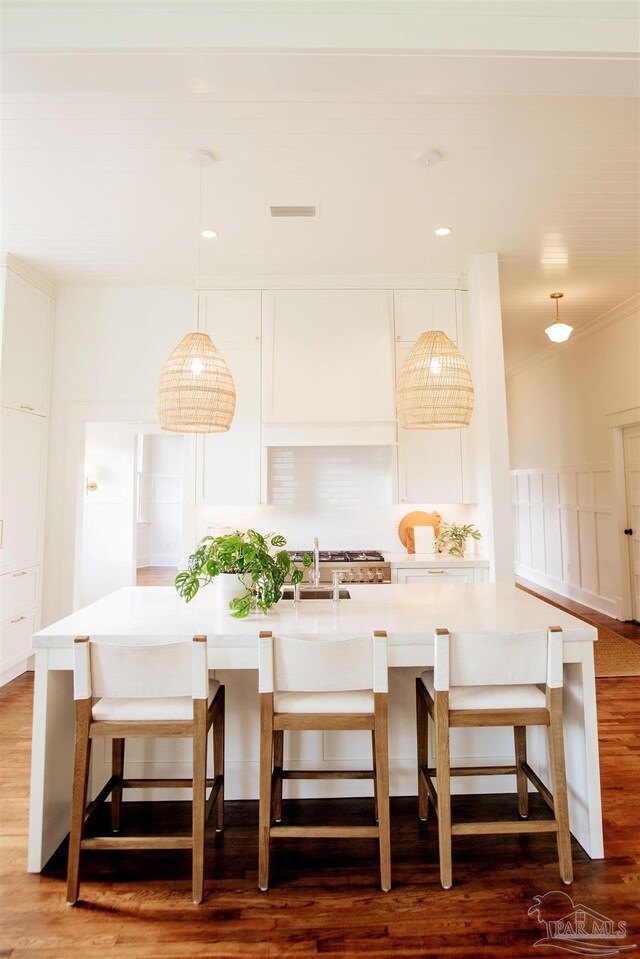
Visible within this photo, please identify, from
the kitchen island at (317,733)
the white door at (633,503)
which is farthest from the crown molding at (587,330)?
the kitchen island at (317,733)

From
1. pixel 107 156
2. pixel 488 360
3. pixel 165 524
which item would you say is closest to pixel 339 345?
pixel 488 360

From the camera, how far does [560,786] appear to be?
1.68 m

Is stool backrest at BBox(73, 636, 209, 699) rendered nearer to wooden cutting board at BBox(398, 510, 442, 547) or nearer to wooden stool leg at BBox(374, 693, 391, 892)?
wooden stool leg at BBox(374, 693, 391, 892)

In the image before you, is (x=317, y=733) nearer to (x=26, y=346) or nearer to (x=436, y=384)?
(x=436, y=384)

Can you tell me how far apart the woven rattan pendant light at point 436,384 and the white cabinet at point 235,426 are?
1.71 m

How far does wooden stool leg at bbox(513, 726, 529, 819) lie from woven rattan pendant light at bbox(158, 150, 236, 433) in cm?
201

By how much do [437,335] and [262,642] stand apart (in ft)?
5.99

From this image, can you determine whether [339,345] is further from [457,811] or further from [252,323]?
[457,811]

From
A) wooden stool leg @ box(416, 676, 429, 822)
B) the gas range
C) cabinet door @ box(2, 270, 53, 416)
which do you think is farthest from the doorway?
wooden stool leg @ box(416, 676, 429, 822)

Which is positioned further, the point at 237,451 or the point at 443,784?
the point at 237,451

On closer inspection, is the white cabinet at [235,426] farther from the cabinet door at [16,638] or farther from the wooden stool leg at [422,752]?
the wooden stool leg at [422,752]

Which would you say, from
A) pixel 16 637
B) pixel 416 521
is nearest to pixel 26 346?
pixel 16 637

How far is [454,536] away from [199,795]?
2783 mm

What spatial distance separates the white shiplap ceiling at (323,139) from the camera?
1.73 meters
